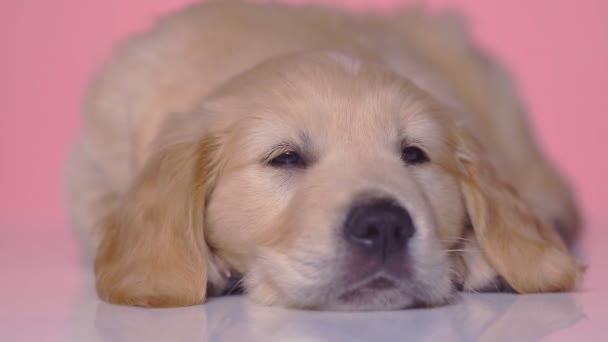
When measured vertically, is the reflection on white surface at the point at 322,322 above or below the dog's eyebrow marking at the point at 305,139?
below

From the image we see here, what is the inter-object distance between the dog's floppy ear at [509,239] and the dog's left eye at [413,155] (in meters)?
0.18

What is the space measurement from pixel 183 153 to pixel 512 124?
2431 millimetres

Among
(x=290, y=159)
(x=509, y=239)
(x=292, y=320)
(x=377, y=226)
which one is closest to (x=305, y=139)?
(x=290, y=159)

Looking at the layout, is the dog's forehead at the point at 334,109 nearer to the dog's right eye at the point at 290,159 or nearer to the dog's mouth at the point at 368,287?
the dog's right eye at the point at 290,159

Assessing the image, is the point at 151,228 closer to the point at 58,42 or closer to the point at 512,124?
the point at 512,124

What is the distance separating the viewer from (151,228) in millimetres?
3553

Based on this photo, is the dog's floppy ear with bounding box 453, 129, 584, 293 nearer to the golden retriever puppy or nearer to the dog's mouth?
the golden retriever puppy

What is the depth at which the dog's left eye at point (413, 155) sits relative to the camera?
3561 millimetres

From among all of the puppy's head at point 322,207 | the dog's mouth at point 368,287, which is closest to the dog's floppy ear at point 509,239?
the puppy's head at point 322,207

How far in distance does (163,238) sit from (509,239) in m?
1.18

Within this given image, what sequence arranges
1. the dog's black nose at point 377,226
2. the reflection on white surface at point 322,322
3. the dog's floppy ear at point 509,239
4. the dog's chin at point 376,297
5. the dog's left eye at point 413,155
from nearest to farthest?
the reflection on white surface at point 322,322 < the dog's black nose at point 377,226 < the dog's chin at point 376,297 < the dog's left eye at point 413,155 < the dog's floppy ear at point 509,239

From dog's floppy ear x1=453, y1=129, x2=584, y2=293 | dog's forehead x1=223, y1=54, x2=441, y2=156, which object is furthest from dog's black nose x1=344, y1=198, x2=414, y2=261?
dog's floppy ear x1=453, y1=129, x2=584, y2=293

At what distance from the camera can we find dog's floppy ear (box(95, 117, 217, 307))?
3473mm

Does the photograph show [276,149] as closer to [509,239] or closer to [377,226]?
[377,226]
